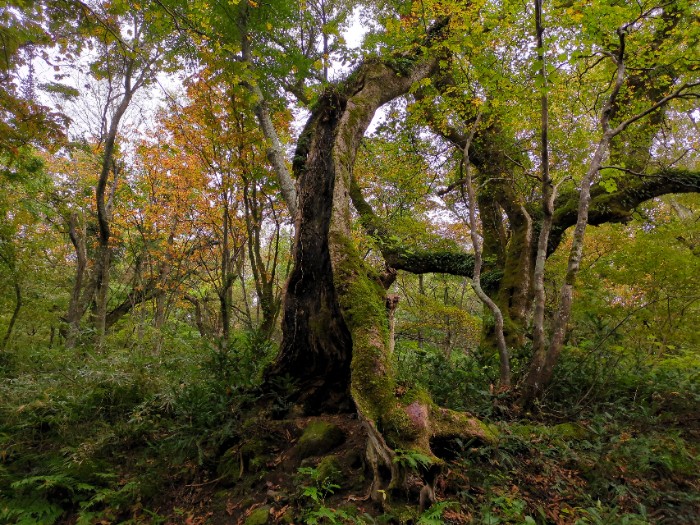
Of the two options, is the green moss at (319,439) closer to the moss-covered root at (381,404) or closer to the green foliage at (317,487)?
the green foliage at (317,487)

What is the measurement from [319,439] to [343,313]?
124 centimetres

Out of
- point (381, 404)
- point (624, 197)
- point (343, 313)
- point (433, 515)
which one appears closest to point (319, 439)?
point (381, 404)

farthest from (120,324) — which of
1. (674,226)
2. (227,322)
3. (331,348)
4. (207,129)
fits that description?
(674,226)

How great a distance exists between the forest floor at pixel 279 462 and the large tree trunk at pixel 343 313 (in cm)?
24

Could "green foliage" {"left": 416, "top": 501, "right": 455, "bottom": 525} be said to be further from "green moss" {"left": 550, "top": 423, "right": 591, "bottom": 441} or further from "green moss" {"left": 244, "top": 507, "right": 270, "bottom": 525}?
"green moss" {"left": 550, "top": 423, "right": 591, "bottom": 441}

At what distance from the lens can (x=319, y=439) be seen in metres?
3.41

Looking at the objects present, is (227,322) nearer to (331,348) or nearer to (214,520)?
(331,348)


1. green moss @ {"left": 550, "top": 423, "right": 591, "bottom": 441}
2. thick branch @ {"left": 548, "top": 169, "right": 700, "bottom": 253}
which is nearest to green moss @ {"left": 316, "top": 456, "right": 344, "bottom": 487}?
green moss @ {"left": 550, "top": 423, "right": 591, "bottom": 441}

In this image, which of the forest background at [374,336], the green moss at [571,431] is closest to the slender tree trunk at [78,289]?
the forest background at [374,336]

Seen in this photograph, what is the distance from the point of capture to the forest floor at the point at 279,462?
263 centimetres

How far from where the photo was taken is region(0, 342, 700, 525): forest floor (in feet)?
8.64

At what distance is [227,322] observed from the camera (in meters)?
6.67

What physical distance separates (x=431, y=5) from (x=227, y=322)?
6902 millimetres

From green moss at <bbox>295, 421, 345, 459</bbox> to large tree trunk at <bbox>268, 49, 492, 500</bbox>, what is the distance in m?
0.47
